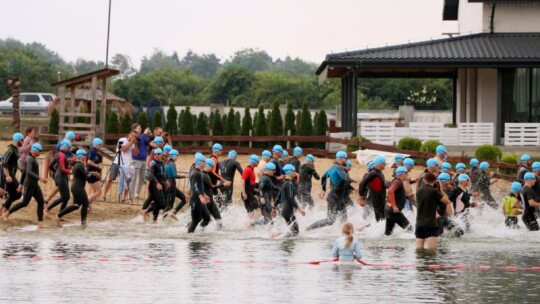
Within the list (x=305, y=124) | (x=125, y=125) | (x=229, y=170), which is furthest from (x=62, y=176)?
(x=125, y=125)

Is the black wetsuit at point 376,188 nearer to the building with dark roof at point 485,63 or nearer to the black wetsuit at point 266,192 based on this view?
the black wetsuit at point 266,192

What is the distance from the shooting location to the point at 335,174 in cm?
2847

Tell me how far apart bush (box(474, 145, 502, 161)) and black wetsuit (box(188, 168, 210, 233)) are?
17971mm

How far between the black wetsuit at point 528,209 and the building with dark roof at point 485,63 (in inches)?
758

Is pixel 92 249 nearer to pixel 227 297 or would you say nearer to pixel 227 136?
pixel 227 297

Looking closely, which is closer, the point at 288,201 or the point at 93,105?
the point at 288,201

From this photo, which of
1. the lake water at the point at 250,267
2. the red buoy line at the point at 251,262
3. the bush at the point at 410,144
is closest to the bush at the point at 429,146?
the bush at the point at 410,144

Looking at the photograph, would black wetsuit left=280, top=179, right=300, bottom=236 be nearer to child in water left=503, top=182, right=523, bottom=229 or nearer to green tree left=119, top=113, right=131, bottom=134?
child in water left=503, top=182, right=523, bottom=229

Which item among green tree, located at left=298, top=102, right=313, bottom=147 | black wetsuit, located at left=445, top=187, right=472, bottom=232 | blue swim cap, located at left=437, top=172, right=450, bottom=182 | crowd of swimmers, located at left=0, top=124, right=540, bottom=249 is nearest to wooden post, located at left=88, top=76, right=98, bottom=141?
crowd of swimmers, located at left=0, top=124, right=540, bottom=249

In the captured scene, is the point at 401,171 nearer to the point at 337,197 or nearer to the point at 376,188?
the point at 376,188

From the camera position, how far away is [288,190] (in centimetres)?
2772

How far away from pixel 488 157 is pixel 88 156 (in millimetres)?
15310

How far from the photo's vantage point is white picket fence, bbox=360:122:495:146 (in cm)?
4691

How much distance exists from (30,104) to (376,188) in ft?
180
